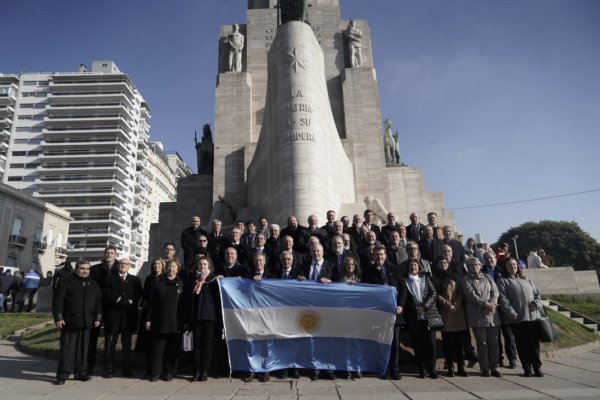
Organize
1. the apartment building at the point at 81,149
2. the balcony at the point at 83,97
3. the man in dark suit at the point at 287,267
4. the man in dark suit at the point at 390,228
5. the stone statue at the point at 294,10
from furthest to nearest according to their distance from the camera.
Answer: the balcony at the point at 83,97 < the apartment building at the point at 81,149 < the stone statue at the point at 294,10 < the man in dark suit at the point at 390,228 < the man in dark suit at the point at 287,267

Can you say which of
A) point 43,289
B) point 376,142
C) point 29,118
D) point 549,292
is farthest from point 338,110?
point 29,118

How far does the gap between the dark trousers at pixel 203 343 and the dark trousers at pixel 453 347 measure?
3481mm

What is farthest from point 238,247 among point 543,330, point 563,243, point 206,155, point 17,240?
point 563,243

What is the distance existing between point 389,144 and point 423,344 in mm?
19180

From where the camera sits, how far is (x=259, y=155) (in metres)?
17.8

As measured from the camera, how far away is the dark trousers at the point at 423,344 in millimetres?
5977

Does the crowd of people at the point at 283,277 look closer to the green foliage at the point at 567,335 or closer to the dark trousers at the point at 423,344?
the dark trousers at the point at 423,344

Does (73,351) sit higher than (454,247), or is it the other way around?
(454,247)

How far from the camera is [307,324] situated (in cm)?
614

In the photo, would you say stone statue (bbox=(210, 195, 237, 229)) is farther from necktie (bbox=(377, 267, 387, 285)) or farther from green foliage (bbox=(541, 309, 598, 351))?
green foliage (bbox=(541, 309, 598, 351))

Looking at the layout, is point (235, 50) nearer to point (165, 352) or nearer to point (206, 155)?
point (206, 155)

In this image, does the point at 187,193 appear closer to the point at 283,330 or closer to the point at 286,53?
the point at 286,53

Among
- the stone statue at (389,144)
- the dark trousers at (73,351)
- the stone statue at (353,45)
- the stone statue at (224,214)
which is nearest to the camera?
the dark trousers at (73,351)

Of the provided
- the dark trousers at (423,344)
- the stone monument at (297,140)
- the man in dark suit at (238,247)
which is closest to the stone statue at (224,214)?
A: the stone monument at (297,140)
